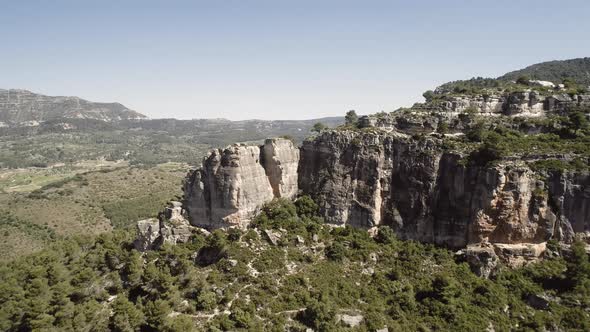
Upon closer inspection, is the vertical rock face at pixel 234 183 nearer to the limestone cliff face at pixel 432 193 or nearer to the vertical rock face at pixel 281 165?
the vertical rock face at pixel 281 165

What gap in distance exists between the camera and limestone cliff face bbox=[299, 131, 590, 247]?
4778 cm

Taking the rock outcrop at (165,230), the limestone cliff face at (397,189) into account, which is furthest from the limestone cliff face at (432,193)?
the rock outcrop at (165,230)

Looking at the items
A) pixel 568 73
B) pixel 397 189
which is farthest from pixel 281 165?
pixel 568 73

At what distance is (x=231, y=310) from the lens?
136 ft

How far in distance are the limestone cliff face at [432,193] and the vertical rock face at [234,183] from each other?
5381mm

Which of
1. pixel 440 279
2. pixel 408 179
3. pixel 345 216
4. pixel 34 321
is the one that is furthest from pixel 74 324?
pixel 408 179

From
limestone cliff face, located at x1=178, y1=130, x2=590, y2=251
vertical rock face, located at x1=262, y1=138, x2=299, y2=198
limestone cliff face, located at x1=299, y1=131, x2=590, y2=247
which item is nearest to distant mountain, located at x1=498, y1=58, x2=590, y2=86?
limestone cliff face, located at x1=299, y1=131, x2=590, y2=247

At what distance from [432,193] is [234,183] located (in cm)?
Result: 2890

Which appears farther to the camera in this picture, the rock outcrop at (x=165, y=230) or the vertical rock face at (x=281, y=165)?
the vertical rock face at (x=281, y=165)

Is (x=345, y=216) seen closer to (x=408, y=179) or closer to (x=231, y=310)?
(x=408, y=179)

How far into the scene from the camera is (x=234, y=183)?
54062 mm

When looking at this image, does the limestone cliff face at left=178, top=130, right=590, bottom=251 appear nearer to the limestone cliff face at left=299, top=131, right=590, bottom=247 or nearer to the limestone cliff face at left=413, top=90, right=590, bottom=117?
the limestone cliff face at left=299, top=131, right=590, bottom=247

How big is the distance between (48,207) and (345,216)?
4552 inches

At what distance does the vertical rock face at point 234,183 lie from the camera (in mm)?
54281
